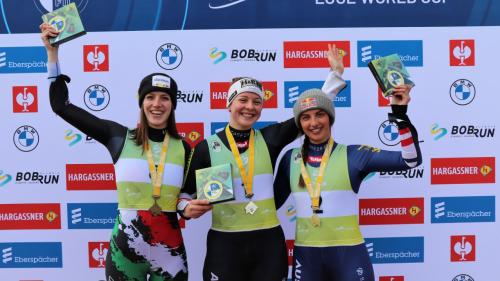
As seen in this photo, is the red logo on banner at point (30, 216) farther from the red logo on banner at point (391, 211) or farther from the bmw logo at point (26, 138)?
the red logo on banner at point (391, 211)

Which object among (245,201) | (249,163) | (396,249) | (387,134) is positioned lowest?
(396,249)

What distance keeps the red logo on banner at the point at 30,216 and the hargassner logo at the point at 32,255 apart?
15 centimetres

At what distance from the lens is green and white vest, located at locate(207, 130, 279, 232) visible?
2.68 metres

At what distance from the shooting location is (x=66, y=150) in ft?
11.8

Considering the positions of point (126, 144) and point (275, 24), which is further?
point (275, 24)

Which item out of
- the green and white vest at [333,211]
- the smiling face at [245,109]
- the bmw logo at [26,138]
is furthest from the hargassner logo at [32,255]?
the green and white vest at [333,211]

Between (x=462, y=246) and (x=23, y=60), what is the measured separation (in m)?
3.72

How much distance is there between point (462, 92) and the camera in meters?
3.59

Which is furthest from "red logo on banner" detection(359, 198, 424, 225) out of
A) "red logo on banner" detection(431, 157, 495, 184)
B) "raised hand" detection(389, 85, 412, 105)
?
"raised hand" detection(389, 85, 412, 105)

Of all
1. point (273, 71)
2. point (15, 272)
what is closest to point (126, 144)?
point (273, 71)

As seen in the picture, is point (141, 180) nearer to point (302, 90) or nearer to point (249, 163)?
point (249, 163)

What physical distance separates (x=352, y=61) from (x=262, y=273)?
5.91ft

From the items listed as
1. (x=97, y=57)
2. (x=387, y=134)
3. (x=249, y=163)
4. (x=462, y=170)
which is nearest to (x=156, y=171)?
(x=249, y=163)

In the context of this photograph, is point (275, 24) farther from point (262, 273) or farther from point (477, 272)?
point (477, 272)
